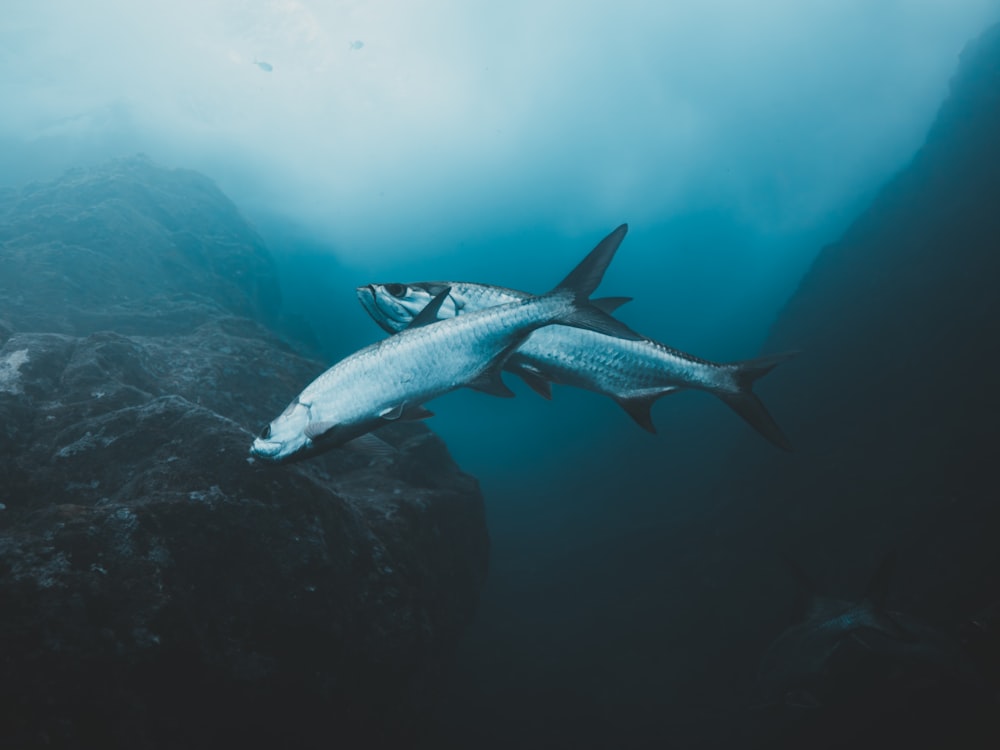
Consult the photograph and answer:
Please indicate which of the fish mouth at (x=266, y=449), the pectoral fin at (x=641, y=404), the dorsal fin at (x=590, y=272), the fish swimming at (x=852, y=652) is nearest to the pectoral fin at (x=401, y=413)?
the fish mouth at (x=266, y=449)

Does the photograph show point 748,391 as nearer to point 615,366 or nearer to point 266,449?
point 615,366

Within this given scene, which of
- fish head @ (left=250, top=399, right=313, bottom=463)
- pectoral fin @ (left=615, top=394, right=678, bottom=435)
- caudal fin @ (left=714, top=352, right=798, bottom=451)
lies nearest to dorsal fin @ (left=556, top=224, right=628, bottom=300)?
pectoral fin @ (left=615, top=394, right=678, bottom=435)

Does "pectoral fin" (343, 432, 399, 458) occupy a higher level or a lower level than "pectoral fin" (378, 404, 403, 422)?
higher

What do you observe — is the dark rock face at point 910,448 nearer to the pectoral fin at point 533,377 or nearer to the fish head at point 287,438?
the pectoral fin at point 533,377

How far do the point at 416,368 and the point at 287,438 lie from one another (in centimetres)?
70

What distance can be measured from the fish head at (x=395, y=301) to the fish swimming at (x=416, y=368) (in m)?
0.21

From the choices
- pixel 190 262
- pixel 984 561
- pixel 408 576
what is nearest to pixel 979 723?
pixel 984 561

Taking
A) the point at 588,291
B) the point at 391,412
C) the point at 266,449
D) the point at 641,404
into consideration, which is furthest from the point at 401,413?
the point at 641,404

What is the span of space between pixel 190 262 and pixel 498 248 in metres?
64.0

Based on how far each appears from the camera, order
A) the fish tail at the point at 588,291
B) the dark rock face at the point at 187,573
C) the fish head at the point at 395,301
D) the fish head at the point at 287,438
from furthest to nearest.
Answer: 1. the fish head at the point at 395,301
2. the fish tail at the point at 588,291
3. the dark rock face at the point at 187,573
4. the fish head at the point at 287,438

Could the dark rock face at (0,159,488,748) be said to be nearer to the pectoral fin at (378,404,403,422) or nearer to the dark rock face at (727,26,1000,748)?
the pectoral fin at (378,404,403,422)

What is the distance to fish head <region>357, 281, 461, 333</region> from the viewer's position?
7.48 feet

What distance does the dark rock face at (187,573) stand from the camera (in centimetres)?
197

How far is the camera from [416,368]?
1.92 m
